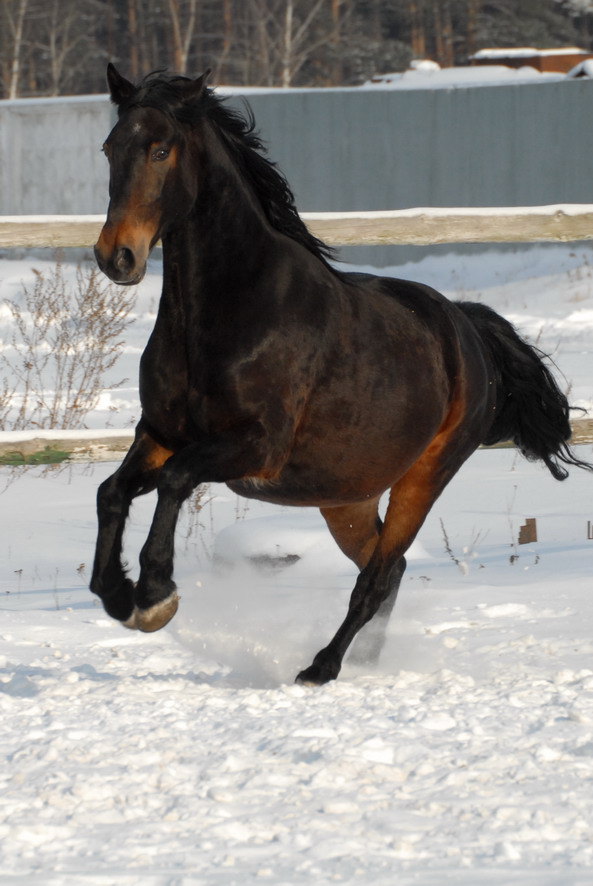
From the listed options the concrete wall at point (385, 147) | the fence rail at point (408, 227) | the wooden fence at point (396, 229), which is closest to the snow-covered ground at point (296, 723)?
the wooden fence at point (396, 229)

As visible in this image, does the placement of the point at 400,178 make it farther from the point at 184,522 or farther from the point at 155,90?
the point at 155,90

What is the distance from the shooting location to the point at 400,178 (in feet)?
63.5

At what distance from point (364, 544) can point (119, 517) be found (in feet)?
4.00

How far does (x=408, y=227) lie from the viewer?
5.90 meters

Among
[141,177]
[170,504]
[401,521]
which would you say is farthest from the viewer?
[401,521]

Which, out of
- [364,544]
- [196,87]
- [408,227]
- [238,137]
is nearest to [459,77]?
[408,227]

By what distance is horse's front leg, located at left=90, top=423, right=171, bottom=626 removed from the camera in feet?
12.2

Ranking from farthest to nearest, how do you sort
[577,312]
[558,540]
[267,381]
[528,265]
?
[528,265] < [577,312] < [558,540] < [267,381]

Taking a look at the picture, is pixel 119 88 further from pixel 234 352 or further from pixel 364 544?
pixel 364 544

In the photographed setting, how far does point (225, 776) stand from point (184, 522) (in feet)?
14.5

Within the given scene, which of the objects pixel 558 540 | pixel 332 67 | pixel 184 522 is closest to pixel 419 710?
pixel 558 540

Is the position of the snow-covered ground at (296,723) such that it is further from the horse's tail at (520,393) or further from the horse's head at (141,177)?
the horse's head at (141,177)

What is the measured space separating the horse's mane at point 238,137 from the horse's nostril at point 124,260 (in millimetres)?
474

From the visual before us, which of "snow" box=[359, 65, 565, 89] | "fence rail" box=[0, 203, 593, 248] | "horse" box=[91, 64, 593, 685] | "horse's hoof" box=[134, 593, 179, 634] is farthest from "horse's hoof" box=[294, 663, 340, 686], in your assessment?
"snow" box=[359, 65, 565, 89]
